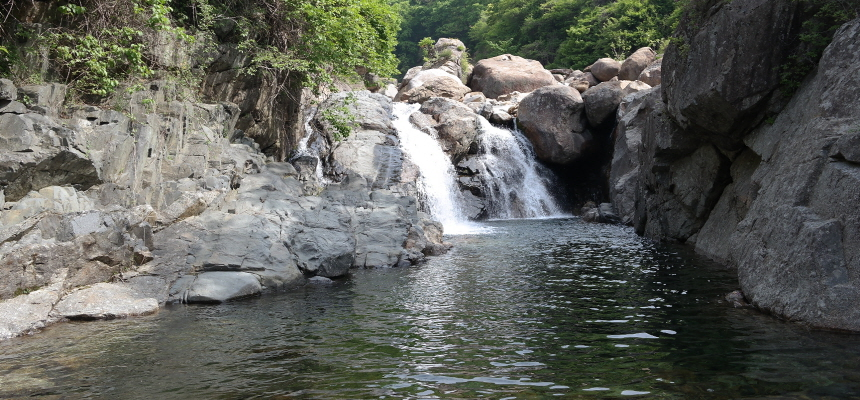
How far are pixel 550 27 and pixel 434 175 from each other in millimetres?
27875

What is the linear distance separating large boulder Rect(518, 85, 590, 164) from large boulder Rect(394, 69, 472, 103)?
6.67 meters

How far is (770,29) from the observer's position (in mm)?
12609

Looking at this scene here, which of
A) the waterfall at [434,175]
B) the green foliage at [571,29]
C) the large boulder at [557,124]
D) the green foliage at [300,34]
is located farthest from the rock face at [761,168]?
the green foliage at [571,29]

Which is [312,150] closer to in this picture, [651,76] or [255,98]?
[255,98]

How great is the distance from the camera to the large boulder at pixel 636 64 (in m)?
32.3

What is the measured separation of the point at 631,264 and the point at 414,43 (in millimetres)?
54371

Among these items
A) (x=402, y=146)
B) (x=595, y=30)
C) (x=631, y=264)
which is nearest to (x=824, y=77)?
(x=631, y=264)

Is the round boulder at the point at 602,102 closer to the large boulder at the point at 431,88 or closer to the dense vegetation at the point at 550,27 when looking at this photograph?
the dense vegetation at the point at 550,27

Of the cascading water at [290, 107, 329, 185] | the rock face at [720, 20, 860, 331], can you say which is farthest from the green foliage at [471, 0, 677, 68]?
the rock face at [720, 20, 860, 331]

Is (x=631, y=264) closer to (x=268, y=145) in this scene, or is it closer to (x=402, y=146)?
(x=268, y=145)

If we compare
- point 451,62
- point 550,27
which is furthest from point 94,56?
point 550,27

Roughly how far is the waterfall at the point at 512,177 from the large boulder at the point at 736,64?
13.2 meters

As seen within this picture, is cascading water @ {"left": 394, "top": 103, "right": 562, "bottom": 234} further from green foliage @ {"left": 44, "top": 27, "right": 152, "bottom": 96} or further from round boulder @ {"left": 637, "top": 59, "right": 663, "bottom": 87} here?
green foliage @ {"left": 44, "top": 27, "right": 152, "bottom": 96}

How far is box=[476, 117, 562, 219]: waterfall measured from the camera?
27.4 meters
